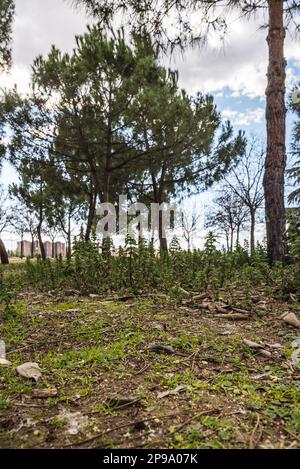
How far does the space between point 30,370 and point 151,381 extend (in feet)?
2.33

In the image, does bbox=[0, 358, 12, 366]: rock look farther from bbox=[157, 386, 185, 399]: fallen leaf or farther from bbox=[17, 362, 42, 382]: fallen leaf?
bbox=[157, 386, 185, 399]: fallen leaf

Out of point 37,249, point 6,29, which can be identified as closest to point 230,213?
point 6,29

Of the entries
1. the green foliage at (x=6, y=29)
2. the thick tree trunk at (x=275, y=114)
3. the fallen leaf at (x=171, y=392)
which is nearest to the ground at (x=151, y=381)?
the fallen leaf at (x=171, y=392)

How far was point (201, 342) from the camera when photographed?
230 cm

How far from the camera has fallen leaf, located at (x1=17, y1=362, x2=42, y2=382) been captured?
6.03ft

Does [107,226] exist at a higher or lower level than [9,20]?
lower

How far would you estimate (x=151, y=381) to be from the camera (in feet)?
5.79

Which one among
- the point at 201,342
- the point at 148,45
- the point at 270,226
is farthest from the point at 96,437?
the point at 148,45

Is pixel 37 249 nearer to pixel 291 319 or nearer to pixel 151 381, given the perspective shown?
pixel 291 319

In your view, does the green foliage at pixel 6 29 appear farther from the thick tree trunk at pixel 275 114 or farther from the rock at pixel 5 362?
the rock at pixel 5 362

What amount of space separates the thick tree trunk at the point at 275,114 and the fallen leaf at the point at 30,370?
448 cm

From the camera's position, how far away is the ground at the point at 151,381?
1.30 m

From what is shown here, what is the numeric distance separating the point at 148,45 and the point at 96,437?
6.82 meters
